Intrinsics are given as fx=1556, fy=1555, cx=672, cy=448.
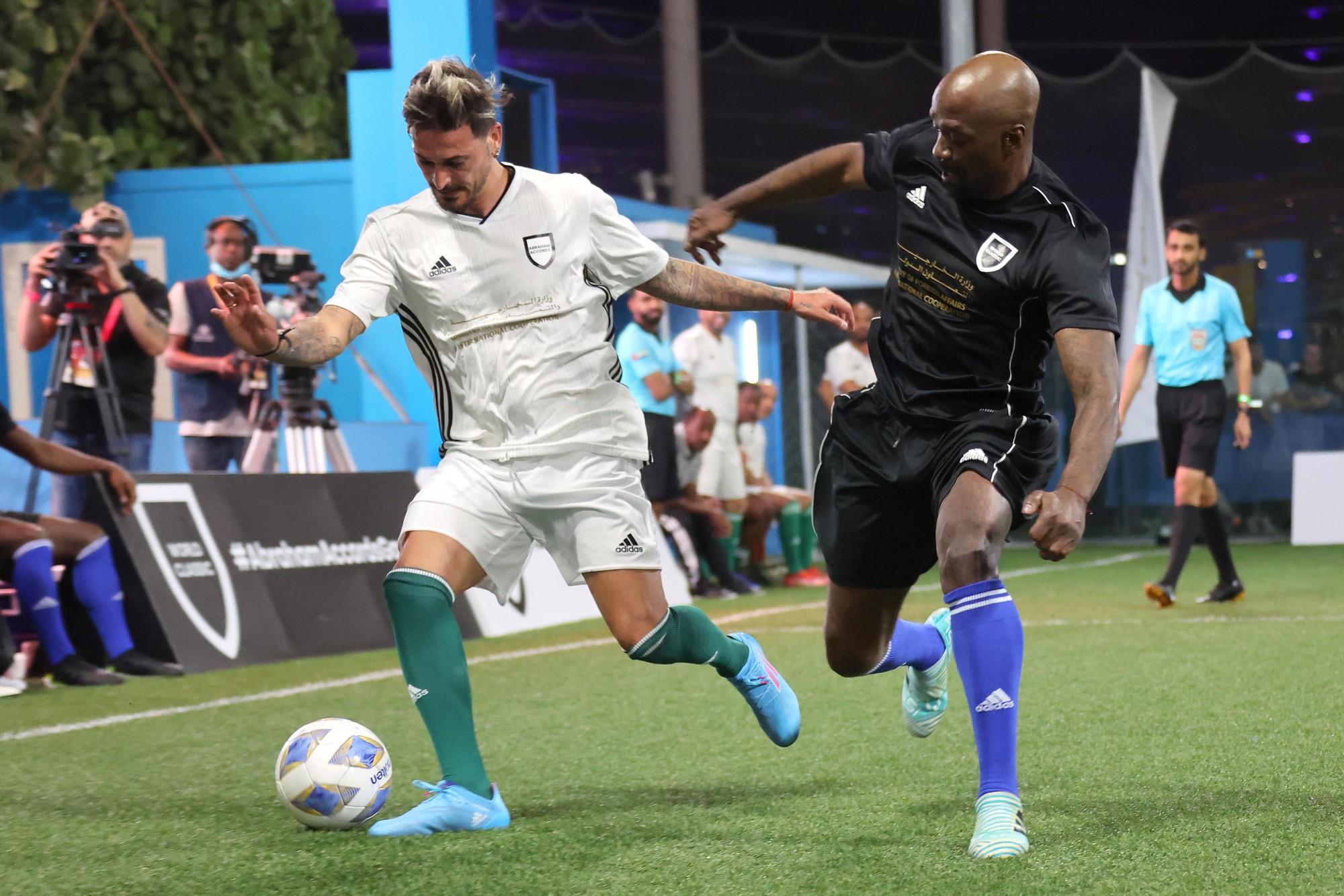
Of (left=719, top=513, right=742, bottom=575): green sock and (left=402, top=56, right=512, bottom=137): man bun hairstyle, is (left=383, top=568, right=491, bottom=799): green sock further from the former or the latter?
(left=719, top=513, right=742, bottom=575): green sock

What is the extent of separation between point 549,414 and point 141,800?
66.3 inches

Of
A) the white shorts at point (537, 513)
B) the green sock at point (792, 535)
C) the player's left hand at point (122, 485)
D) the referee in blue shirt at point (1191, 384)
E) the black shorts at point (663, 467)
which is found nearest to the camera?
the white shorts at point (537, 513)

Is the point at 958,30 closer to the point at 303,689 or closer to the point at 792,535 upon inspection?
the point at 792,535

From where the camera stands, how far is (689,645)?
425 centimetres

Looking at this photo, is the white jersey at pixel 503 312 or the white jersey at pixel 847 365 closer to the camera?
the white jersey at pixel 503 312

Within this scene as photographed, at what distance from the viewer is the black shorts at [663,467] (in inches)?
437

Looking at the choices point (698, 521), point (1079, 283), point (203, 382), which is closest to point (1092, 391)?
point (1079, 283)

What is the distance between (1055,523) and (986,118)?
3.26 feet

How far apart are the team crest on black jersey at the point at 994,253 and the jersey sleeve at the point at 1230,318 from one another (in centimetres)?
621

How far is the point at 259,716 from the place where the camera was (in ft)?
20.3

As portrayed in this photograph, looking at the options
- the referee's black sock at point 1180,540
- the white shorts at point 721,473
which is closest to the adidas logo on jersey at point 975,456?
the referee's black sock at point 1180,540

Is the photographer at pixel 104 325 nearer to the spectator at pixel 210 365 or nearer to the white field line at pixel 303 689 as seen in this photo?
the spectator at pixel 210 365

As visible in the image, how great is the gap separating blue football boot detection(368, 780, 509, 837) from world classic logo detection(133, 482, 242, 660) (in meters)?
4.00

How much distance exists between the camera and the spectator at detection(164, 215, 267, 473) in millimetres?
9055
